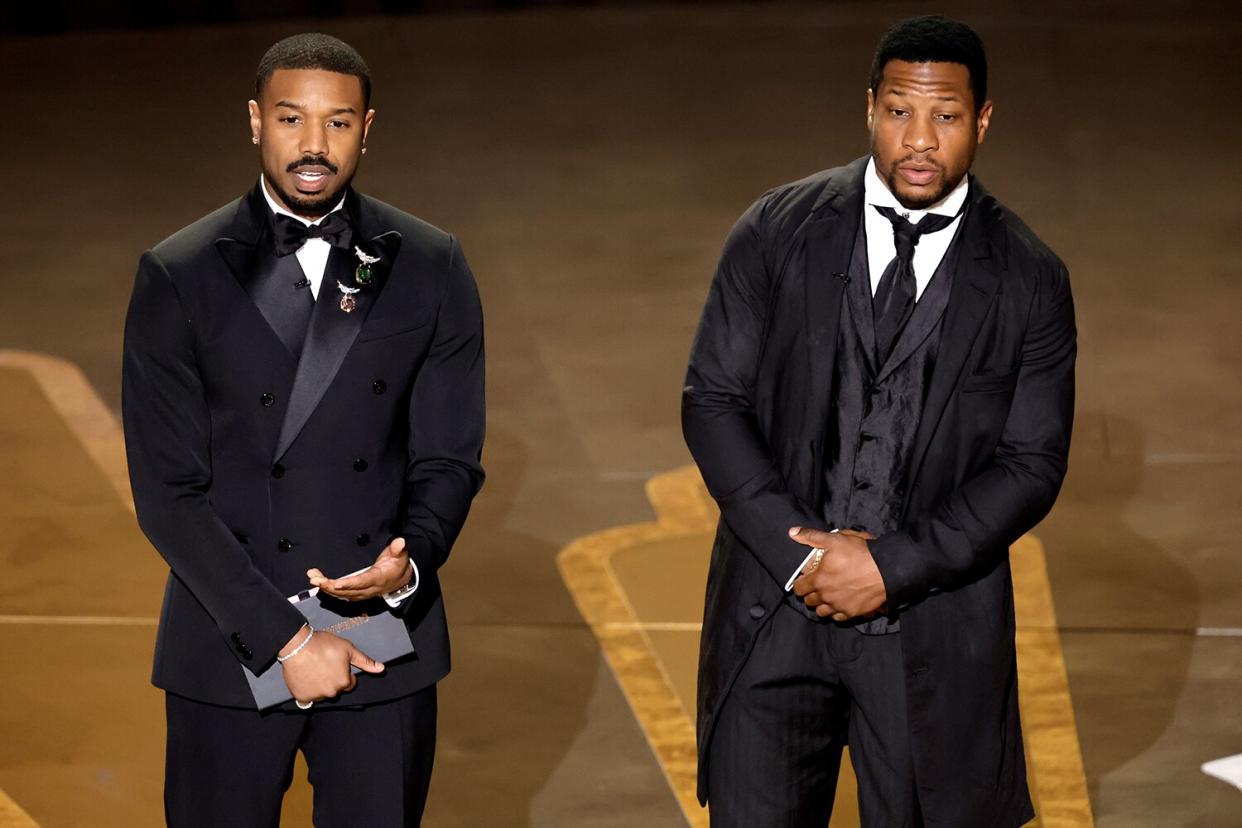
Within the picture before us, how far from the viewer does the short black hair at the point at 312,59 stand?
3010mm

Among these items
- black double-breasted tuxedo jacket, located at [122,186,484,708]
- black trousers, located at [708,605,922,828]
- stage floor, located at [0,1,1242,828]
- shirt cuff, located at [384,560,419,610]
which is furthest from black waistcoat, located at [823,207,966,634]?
stage floor, located at [0,1,1242,828]

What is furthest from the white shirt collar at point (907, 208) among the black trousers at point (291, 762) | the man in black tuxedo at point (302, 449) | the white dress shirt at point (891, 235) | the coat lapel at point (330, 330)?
the black trousers at point (291, 762)

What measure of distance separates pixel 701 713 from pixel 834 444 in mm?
560

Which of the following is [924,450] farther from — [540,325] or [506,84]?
[506,84]

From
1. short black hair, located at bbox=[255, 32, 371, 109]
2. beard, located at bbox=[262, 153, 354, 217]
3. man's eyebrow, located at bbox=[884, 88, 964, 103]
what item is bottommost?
beard, located at bbox=[262, 153, 354, 217]

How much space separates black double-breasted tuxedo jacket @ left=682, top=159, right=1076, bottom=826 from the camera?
10.8 feet

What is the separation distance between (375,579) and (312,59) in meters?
0.82

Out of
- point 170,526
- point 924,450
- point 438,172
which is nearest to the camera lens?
point 170,526

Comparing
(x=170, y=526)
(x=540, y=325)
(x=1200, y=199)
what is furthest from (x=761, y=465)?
(x=1200, y=199)

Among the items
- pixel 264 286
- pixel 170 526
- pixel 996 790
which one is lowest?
pixel 996 790

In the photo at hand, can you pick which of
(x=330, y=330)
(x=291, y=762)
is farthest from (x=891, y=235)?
(x=291, y=762)

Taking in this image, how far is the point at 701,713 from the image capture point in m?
3.50

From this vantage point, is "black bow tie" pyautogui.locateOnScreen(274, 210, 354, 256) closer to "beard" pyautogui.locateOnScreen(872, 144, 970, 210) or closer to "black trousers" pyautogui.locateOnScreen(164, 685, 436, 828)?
"black trousers" pyautogui.locateOnScreen(164, 685, 436, 828)

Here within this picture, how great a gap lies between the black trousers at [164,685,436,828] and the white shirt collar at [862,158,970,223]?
3.75 ft
